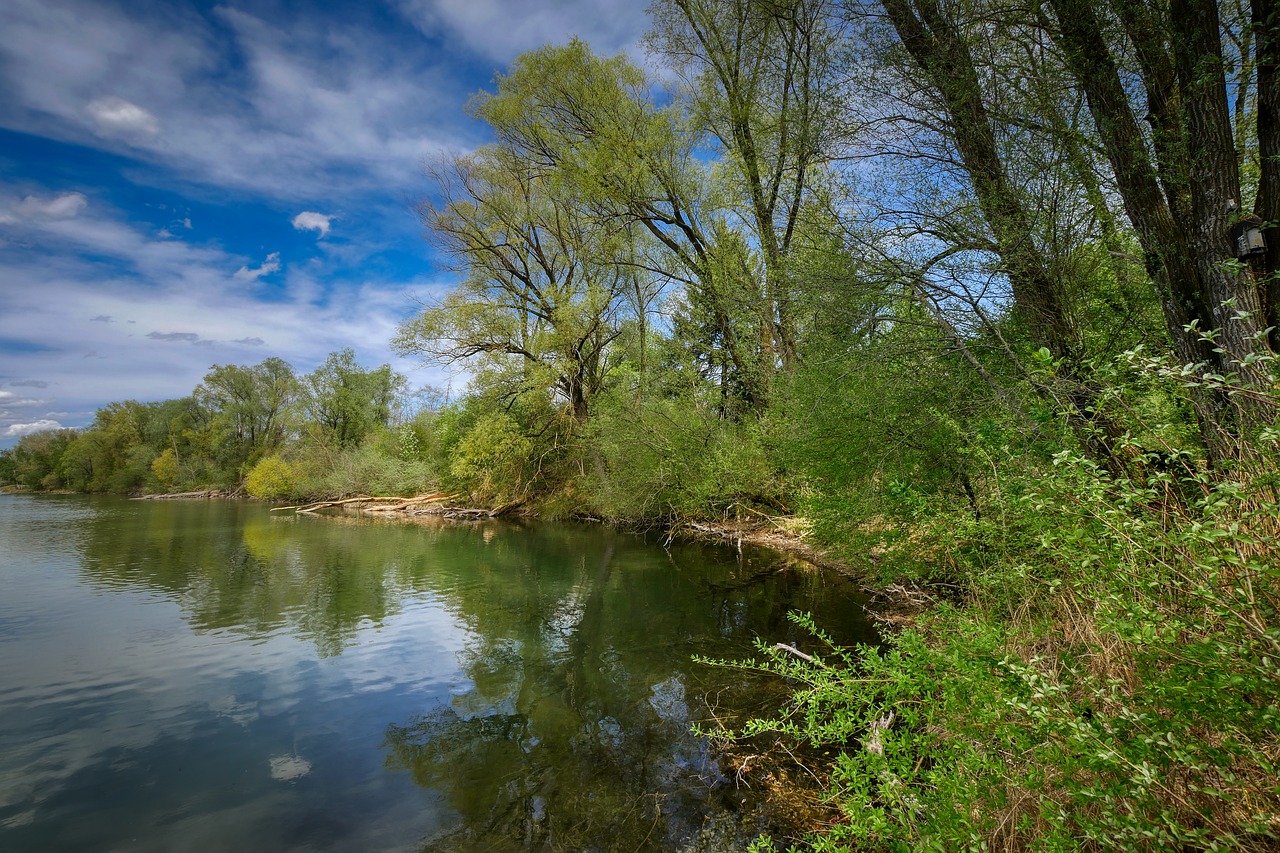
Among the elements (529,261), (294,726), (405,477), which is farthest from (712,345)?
(405,477)

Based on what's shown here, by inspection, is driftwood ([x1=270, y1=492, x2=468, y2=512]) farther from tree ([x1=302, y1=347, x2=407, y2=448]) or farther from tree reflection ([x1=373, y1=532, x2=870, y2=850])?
tree reflection ([x1=373, y1=532, x2=870, y2=850])

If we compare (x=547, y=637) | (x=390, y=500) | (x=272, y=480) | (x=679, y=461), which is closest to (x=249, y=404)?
(x=272, y=480)

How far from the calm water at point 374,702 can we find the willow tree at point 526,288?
11.9m

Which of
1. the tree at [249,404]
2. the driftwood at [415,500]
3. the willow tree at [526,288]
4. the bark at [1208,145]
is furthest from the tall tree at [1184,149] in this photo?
the tree at [249,404]

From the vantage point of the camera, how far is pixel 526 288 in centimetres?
2739

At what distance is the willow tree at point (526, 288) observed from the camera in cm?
2362

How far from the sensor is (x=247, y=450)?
57.5 metres

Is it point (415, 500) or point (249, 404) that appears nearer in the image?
point (415, 500)

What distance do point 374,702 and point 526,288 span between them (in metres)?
23.0

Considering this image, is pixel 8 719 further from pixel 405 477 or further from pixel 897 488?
pixel 405 477

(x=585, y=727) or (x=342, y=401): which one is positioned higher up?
(x=342, y=401)

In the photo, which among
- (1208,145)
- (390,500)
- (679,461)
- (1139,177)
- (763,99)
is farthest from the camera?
(390,500)

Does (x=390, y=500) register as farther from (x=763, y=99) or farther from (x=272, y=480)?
(x=763, y=99)

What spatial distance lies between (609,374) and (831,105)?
17003 mm
